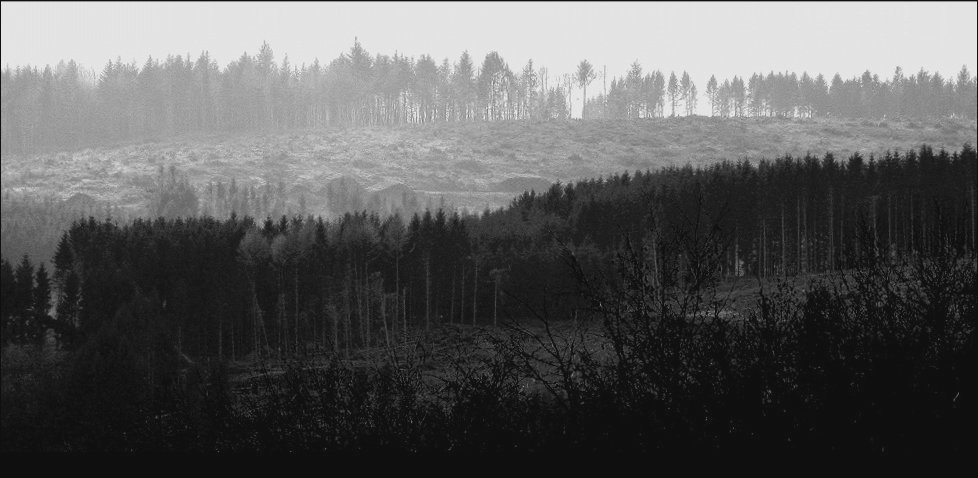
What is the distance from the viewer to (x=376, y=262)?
83.0m

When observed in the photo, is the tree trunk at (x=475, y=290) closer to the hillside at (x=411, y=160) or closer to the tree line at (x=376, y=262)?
the tree line at (x=376, y=262)

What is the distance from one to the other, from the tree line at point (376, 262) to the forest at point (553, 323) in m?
0.32

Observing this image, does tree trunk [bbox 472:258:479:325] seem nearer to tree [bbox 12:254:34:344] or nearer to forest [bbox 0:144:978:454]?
forest [bbox 0:144:978:454]

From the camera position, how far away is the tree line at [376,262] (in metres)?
74.0

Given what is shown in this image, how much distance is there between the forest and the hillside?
210 feet

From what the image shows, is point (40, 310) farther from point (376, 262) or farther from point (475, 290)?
point (475, 290)

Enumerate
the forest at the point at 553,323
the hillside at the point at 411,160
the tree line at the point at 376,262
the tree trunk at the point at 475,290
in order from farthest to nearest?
the hillside at the point at 411,160 → the tree trunk at the point at 475,290 → the tree line at the point at 376,262 → the forest at the point at 553,323

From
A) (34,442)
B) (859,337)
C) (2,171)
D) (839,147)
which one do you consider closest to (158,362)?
(34,442)

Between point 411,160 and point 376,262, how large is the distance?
107222mm

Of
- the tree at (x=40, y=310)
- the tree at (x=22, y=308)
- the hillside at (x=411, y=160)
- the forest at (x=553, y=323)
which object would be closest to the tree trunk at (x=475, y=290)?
the forest at (x=553, y=323)

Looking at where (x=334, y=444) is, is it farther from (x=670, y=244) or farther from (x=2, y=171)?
(x=2, y=171)

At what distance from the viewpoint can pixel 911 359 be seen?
651cm

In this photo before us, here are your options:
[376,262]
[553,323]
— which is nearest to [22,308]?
[376,262]

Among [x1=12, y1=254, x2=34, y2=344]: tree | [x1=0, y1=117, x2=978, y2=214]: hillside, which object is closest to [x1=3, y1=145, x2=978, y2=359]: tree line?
[x1=12, y1=254, x2=34, y2=344]: tree
